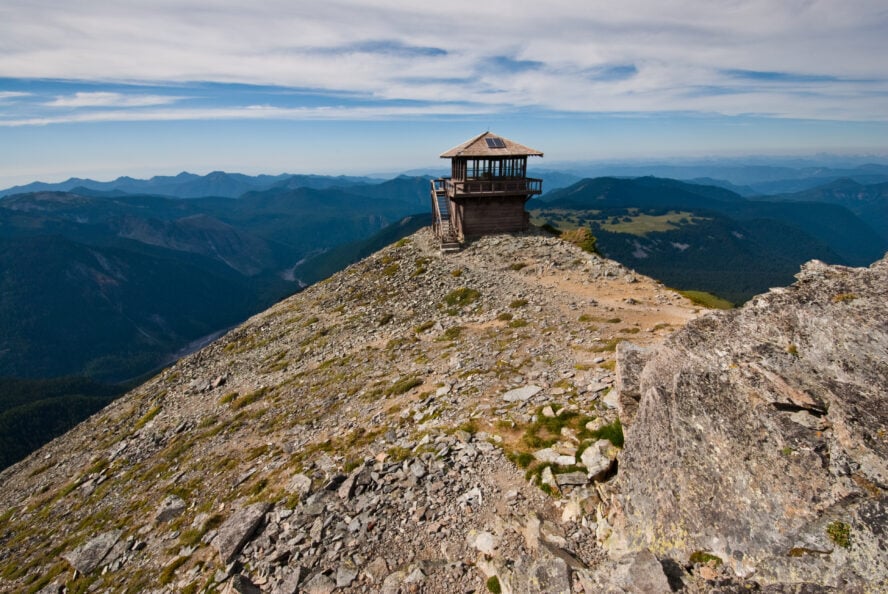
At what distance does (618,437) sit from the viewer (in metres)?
13.7

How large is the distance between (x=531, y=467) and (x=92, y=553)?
23.0 m

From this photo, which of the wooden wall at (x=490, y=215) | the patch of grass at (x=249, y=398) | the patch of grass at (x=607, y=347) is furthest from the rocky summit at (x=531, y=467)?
the wooden wall at (x=490, y=215)

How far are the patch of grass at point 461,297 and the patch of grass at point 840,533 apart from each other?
1176 inches

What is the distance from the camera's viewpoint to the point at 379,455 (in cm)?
1797

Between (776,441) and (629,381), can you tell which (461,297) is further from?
(776,441)

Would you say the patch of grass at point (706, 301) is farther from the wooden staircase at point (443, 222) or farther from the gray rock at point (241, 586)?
the gray rock at point (241, 586)

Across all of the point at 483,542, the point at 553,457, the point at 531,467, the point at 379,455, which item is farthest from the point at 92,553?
the point at 553,457

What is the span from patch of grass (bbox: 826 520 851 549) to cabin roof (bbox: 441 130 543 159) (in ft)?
148

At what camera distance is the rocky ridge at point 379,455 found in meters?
12.8

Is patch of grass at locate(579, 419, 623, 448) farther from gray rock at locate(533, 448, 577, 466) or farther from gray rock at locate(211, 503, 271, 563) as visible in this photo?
gray rock at locate(211, 503, 271, 563)

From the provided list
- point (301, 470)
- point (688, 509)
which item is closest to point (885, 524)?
point (688, 509)

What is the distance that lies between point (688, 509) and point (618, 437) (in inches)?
162

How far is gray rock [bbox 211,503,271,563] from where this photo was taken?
15195 millimetres

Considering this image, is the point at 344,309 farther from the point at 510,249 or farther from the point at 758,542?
the point at 758,542
